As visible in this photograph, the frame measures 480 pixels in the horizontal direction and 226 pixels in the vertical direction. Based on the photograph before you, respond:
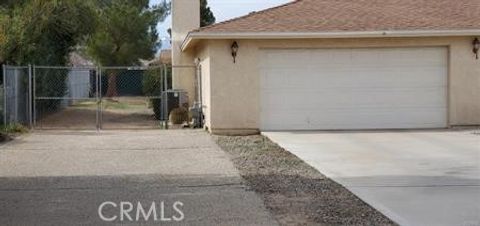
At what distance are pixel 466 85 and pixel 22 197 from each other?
13.1 meters

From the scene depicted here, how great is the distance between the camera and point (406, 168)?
11750 millimetres

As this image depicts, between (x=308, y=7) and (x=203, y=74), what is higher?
(x=308, y=7)

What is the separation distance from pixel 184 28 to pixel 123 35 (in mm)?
16595

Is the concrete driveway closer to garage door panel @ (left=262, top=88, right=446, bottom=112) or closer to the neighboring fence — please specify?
garage door panel @ (left=262, top=88, right=446, bottom=112)

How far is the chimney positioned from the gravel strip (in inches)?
448

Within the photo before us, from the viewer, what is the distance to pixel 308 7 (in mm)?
20953

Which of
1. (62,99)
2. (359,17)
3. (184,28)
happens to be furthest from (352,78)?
(62,99)

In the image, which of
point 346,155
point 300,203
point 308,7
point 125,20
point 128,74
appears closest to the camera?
point 300,203

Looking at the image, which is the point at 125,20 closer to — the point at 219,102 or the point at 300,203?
the point at 219,102

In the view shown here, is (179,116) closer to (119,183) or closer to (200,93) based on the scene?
(200,93)

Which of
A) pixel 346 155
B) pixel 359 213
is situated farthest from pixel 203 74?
pixel 359 213

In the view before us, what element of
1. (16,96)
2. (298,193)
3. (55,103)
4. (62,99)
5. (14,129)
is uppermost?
(16,96)

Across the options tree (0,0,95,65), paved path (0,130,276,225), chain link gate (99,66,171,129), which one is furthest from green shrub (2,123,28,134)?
chain link gate (99,66,171,129)

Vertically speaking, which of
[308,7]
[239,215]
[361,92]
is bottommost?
[239,215]
